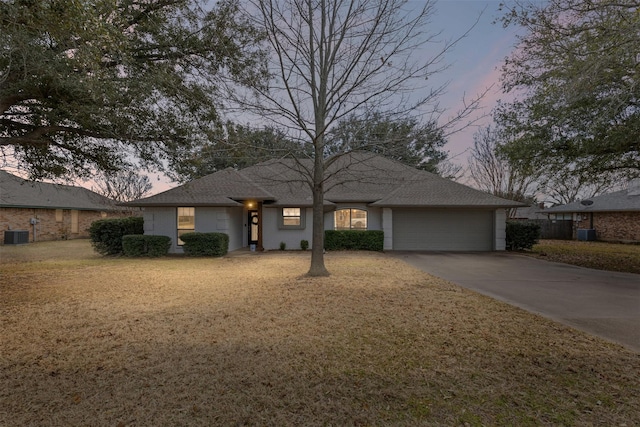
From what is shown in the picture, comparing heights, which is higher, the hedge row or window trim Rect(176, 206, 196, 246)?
window trim Rect(176, 206, 196, 246)

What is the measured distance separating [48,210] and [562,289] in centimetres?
2886

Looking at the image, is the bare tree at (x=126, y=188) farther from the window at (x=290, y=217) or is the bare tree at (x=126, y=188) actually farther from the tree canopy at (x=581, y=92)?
the tree canopy at (x=581, y=92)

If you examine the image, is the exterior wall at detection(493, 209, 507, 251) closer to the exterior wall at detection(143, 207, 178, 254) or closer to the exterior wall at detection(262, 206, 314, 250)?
the exterior wall at detection(262, 206, 314, 250)

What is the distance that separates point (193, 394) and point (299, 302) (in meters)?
3.24

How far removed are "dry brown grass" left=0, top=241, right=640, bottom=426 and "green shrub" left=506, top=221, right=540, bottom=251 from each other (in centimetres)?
1128

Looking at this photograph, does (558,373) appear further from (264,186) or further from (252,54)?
(264,186)

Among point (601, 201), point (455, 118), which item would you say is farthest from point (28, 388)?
point (601, 201)

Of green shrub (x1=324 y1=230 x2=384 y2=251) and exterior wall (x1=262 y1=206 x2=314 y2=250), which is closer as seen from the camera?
green shrub (x1=324 y1=230 x2=384 y2=251)

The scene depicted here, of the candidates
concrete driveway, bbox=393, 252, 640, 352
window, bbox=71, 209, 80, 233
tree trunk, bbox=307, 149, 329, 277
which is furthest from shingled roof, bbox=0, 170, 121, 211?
concrete driveway, bbox=393, 252, 640, 352

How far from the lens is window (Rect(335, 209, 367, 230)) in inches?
627

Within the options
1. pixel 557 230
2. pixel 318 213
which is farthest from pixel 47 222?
pixel 557 230

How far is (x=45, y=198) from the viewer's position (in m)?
22.0

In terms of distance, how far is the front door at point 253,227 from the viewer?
667 inches

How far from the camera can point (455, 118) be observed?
7020 mm
